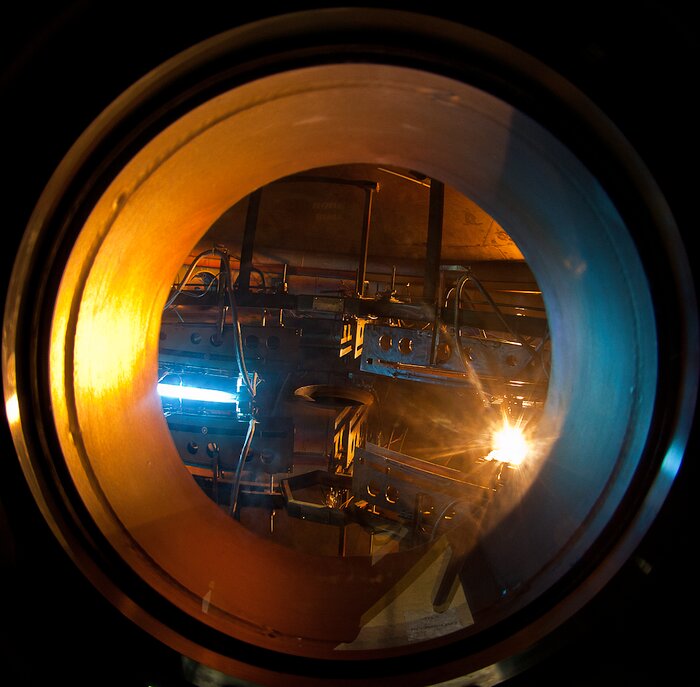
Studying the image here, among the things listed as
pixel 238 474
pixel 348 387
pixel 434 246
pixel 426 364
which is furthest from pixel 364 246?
pixel 238 474

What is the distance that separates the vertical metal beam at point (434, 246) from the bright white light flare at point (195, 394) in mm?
1677

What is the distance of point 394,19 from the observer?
0.77 m

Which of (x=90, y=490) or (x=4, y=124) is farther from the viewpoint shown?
(x=90, y=490)

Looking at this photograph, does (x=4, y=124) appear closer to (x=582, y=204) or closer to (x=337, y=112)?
(x=337, y=112)

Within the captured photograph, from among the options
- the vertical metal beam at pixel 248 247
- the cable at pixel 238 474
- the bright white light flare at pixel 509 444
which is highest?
the vertical metal beam at pixel 248 247

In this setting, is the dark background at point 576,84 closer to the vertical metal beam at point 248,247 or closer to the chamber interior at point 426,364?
the chamber interior at point 426,364

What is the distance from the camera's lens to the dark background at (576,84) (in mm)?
705

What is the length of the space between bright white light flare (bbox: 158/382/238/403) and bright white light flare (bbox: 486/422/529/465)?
6.09ft

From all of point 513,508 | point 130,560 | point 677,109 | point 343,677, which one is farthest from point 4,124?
point 513,508

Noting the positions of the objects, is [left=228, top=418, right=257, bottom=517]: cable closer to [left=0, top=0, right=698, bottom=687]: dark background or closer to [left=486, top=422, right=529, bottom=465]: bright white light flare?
[left=486, top=422, right=529, bottom=465]: bright white light flare

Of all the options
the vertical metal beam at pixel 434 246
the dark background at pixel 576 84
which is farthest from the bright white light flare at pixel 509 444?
the dark background at pixel 576 84

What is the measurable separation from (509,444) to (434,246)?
1.08m

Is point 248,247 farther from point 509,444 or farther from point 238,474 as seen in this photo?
point 509,444

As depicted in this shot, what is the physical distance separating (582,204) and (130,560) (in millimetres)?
1165
